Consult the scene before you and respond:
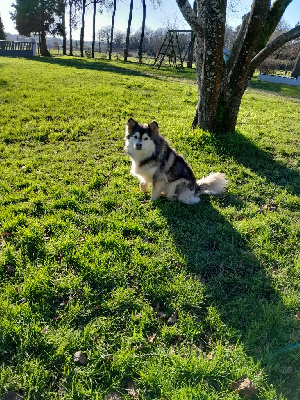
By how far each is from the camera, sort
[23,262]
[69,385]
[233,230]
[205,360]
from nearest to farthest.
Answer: [69,385], [205,360], [23,262], [233,230]

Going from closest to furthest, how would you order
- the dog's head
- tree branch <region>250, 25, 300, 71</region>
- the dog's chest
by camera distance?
the dog's head < the dog's chest < tree branch <region>250, 25, 300, 71</region>

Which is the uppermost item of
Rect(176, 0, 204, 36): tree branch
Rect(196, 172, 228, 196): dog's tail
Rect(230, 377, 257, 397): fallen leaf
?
Rect(176, 0, 204, 36): tree branch

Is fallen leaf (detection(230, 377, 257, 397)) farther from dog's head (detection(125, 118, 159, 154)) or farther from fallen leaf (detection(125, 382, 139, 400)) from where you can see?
dog's head (detection(125, 118, 159, 154))

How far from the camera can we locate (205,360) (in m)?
2.28

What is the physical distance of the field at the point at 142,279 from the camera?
2178 millimetres

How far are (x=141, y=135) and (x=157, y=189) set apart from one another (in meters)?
0.91

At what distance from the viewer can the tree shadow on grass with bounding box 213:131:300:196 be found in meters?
5.46

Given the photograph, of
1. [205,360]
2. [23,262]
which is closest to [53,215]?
[23,262]

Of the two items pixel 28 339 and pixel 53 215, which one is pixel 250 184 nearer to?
pixel 53 215

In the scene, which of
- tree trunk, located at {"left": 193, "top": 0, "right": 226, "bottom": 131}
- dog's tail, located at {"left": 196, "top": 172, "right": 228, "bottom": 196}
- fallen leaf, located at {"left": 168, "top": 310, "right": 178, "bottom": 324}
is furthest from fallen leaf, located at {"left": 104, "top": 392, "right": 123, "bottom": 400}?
tree trunk, located at {"left": 193, "top": 0, "right": 226, "bottom": 131}

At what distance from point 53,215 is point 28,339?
6.49 ft

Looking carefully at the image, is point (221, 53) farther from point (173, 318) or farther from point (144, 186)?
point (173, 318)

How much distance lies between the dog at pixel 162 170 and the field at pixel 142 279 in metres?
0.22

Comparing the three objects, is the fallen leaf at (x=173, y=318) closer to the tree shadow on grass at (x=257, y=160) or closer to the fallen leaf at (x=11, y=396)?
the fallen leaf at (x=11, y=396)
